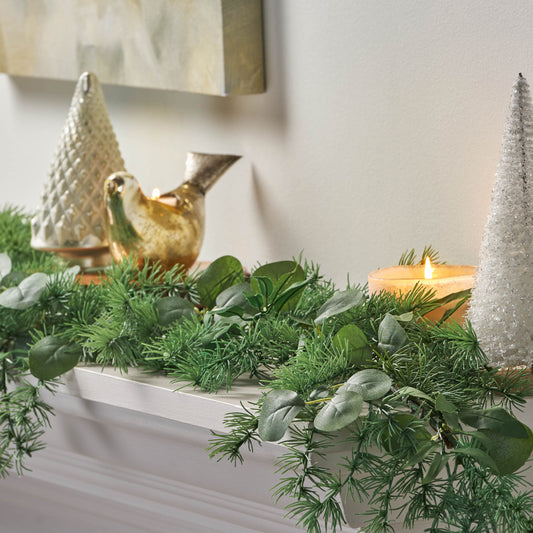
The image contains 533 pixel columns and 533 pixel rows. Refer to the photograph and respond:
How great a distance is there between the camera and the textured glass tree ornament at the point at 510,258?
44cm

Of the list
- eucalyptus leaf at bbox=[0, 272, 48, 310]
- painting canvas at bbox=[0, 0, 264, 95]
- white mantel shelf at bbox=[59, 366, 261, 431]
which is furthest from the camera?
painting canvas at bbox=[0, 0, 264, 95]

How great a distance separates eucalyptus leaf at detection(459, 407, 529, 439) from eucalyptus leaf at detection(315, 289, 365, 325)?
0.34 feet

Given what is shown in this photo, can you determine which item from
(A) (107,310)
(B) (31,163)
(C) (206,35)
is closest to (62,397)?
(A) (107,310)

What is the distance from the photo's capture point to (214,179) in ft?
2.40

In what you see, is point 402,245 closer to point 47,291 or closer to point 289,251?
point 289,251

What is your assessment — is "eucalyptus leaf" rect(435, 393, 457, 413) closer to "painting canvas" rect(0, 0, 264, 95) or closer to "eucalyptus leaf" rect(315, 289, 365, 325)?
"eucalyptus leaf" rect(315, 289, 365, 325)

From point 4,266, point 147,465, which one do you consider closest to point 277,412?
point 147,465

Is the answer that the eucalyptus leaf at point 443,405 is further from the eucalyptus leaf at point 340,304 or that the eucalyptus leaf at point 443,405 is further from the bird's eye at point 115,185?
the bird's eye at point 115,185

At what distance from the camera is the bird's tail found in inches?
28.6

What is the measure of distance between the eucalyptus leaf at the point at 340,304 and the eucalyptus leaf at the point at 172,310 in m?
0.11

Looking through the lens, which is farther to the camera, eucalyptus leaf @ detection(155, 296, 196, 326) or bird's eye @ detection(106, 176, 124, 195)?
bird's eye @ detection(106, 176, 124, 195)

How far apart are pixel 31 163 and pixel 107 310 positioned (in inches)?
18.8

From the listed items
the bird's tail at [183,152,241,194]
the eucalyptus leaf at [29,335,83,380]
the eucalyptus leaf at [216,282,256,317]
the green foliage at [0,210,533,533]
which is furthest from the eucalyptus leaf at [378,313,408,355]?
the bird's tail at [183,152,241,194]

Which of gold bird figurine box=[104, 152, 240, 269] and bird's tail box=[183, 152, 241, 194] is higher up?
bird's tail box=[183, 152, 241, 194]
